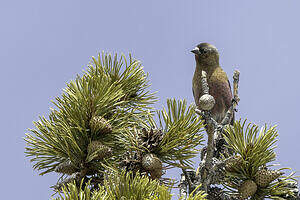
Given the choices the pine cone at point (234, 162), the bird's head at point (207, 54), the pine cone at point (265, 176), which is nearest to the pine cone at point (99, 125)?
the pine cone at point (234, 162)

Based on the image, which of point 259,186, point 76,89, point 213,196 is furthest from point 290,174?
point 76,89

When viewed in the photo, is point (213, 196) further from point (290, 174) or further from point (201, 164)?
point (290, 174)

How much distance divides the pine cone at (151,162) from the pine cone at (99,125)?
24 cm

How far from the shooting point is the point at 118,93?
6.55 ft

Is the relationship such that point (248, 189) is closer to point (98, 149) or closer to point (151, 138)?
point (151, 138)

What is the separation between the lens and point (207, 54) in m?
4.54

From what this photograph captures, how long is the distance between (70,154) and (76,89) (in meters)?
0.32

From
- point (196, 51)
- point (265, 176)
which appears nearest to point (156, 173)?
point (265, 176)

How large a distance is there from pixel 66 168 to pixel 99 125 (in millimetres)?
253

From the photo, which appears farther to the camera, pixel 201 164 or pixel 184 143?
pixel 201 164

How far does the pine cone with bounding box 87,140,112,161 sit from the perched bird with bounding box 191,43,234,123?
7.77 feet

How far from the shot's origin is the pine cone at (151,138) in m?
1.92

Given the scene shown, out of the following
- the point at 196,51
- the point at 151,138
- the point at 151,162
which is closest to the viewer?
the point at 151,162

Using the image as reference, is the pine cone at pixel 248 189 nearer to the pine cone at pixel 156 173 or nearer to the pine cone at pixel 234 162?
the pine cone at pixel 234 162
